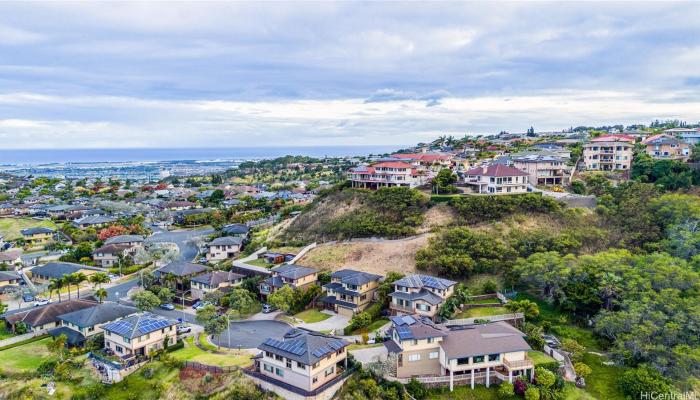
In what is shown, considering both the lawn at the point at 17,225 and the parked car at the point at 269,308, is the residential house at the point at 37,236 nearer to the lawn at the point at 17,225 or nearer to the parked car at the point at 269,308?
the lawn at the point at 17,225

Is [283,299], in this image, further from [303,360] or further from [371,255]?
[371,255]

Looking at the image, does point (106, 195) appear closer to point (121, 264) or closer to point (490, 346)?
point (121, 264)

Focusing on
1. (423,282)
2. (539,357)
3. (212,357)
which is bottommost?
(212,357)

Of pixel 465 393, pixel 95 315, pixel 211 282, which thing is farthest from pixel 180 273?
pixel 465 393

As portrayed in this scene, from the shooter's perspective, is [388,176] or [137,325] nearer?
[137,325]

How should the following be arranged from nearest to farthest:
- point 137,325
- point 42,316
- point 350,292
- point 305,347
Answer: point 305,347
point 137,325
point 42,316
point 350,292

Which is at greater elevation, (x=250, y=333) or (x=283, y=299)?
(x=283, y=299)

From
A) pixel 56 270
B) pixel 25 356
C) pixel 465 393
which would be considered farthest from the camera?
pixel 56 270
